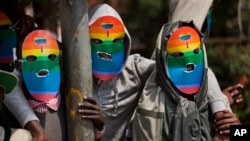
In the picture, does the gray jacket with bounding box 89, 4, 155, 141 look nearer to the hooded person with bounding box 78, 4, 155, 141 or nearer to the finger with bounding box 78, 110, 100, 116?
the hooded person with bounding box 78, 4, 155, 141

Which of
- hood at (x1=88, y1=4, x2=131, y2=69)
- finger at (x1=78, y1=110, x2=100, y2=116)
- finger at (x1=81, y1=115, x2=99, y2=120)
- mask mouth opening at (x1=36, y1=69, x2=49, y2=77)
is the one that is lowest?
finger at (x1=81, y1=115, x2=99, y2=120)

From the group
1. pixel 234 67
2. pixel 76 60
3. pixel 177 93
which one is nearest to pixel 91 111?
pixel 76 60

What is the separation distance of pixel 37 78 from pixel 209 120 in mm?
1126

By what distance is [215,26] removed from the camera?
378 inches

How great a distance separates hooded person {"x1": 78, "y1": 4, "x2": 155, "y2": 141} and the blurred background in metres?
0.81

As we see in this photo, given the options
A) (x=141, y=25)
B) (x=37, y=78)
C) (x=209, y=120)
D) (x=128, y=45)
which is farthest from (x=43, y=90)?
(x=141, y=25)

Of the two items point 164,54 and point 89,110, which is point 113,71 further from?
point 89,110

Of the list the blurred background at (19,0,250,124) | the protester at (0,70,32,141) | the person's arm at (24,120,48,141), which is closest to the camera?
the protester at (0,70,32,141)

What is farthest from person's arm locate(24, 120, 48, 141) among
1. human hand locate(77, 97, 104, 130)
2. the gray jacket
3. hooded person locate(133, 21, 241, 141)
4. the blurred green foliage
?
the blurred green foliage

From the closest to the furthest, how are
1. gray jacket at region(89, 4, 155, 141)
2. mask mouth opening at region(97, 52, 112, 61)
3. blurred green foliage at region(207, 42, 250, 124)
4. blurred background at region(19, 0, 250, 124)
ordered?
mask mouth opening at region(97, 52, 112, 61) < gray jacket at region(89, 4, 155, 141) < blurred background at region(19, 0, 250, 124) < blurred green foliage at region(207, 42, 250, 124)

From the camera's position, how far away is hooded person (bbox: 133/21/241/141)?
4.29m

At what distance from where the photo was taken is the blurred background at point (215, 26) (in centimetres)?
665

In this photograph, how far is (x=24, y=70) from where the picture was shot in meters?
4.05

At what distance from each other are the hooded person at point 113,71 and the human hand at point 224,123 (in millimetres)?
539
